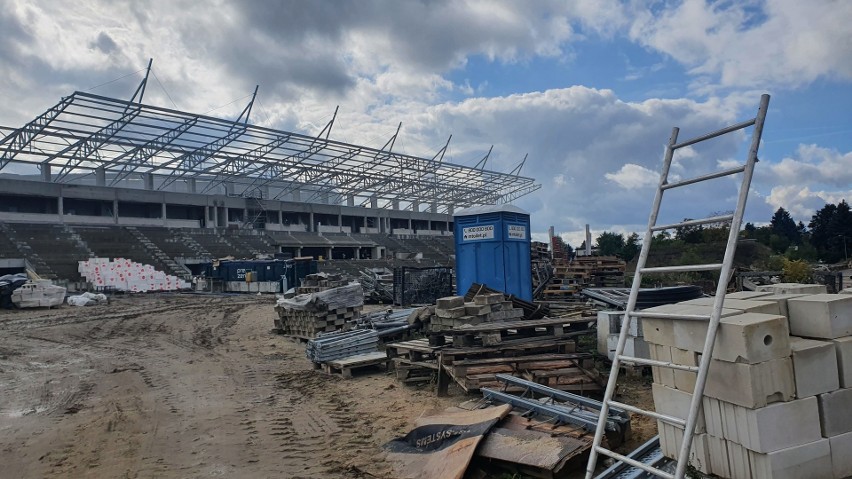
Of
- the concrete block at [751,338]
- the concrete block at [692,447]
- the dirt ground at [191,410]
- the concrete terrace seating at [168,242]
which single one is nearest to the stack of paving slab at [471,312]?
the dirt ground at [191,410]

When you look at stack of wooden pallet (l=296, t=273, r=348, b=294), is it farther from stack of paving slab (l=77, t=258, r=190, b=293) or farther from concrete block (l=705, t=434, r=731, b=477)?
stack of paving slab (l=77, t=258, r=190, b=293)

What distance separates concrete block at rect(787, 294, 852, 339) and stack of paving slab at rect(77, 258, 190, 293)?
112 ft

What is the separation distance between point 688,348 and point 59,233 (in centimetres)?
4168

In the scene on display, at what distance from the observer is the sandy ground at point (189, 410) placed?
553cm

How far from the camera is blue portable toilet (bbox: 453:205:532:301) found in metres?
14.3

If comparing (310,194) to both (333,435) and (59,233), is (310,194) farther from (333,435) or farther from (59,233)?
(333,435)

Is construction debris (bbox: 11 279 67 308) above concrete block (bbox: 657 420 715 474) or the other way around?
above

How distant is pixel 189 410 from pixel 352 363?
2702 millimetres

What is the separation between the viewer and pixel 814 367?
3373 mm

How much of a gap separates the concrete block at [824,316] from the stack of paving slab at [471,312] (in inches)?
222

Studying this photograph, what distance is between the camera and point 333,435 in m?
6.23

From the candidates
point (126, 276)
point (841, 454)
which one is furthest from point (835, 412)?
point (126, 276)

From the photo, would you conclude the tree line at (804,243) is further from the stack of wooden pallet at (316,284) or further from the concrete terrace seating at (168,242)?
the concrete terrace seating at (168,242)

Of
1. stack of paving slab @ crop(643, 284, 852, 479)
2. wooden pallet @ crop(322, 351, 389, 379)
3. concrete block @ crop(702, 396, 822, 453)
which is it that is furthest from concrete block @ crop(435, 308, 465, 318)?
concrete block @ crop(702, 396, 822, 453)
